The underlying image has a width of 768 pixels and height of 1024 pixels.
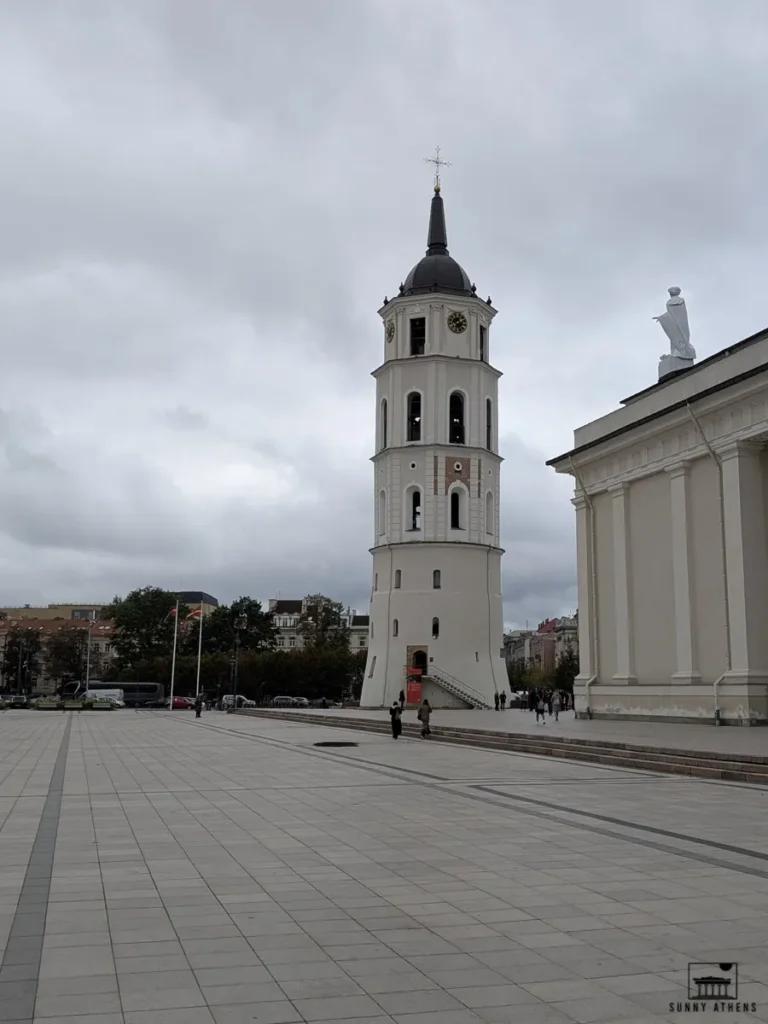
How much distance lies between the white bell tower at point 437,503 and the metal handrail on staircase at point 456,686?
68mm

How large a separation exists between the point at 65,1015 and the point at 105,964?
91 centimetres

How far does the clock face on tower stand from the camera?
61719 mm

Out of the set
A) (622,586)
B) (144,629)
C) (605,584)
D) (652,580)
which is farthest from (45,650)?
(652,580)

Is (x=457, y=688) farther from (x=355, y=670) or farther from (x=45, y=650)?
(x=45, y=650)

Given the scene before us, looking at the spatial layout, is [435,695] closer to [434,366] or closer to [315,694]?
[434,366]

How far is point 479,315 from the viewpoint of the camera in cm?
6294

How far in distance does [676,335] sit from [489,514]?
24.8 metres

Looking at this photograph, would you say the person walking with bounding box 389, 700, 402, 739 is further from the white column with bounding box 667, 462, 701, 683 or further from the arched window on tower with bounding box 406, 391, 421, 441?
the arched window on tower with bounding box 406, 391, 421, 441

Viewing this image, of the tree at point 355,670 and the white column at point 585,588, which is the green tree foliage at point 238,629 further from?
the white column at point 585,588

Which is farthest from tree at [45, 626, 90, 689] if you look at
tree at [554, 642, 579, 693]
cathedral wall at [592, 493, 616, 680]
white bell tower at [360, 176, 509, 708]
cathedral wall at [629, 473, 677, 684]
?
cathedral wall at [629, 473, 677, 684]

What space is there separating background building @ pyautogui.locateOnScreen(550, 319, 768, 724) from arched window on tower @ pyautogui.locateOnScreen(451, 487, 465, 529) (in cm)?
2228

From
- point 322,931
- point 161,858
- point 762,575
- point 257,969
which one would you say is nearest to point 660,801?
point 161,858

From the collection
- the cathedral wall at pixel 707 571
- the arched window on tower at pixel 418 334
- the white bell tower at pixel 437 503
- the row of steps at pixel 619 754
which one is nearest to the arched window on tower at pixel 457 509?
the white bell tower at pixel 437 503

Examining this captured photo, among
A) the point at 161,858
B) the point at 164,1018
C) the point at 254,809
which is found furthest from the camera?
Answer: the point at 254,809
